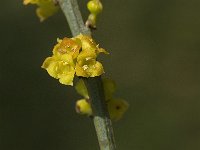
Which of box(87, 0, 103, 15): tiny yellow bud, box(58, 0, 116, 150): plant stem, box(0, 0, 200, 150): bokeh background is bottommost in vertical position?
box(58, 0, 116, 150): plant stem

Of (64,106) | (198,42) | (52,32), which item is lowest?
(64,106)

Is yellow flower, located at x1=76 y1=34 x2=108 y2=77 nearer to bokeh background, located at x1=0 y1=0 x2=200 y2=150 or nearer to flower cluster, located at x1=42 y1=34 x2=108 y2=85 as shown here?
flower cluster, located at x1=42 y1=34 x2=108 y2=85

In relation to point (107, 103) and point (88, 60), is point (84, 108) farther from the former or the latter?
point (88, 60)

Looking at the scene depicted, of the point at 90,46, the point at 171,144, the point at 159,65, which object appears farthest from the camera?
the point at 159,65

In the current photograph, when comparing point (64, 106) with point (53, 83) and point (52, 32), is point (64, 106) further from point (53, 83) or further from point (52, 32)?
point (52, 32)

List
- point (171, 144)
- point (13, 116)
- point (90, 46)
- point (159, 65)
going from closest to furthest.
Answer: point (90, 46) → point (171, 144) → point (13, 116) → point (159, 65)

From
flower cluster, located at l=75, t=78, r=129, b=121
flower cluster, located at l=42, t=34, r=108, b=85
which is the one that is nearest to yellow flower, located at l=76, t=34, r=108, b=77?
flower cluster, located at l=42, t=34, r=108, b=85

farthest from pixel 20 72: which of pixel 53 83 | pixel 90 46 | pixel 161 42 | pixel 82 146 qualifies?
pixel 90 46
